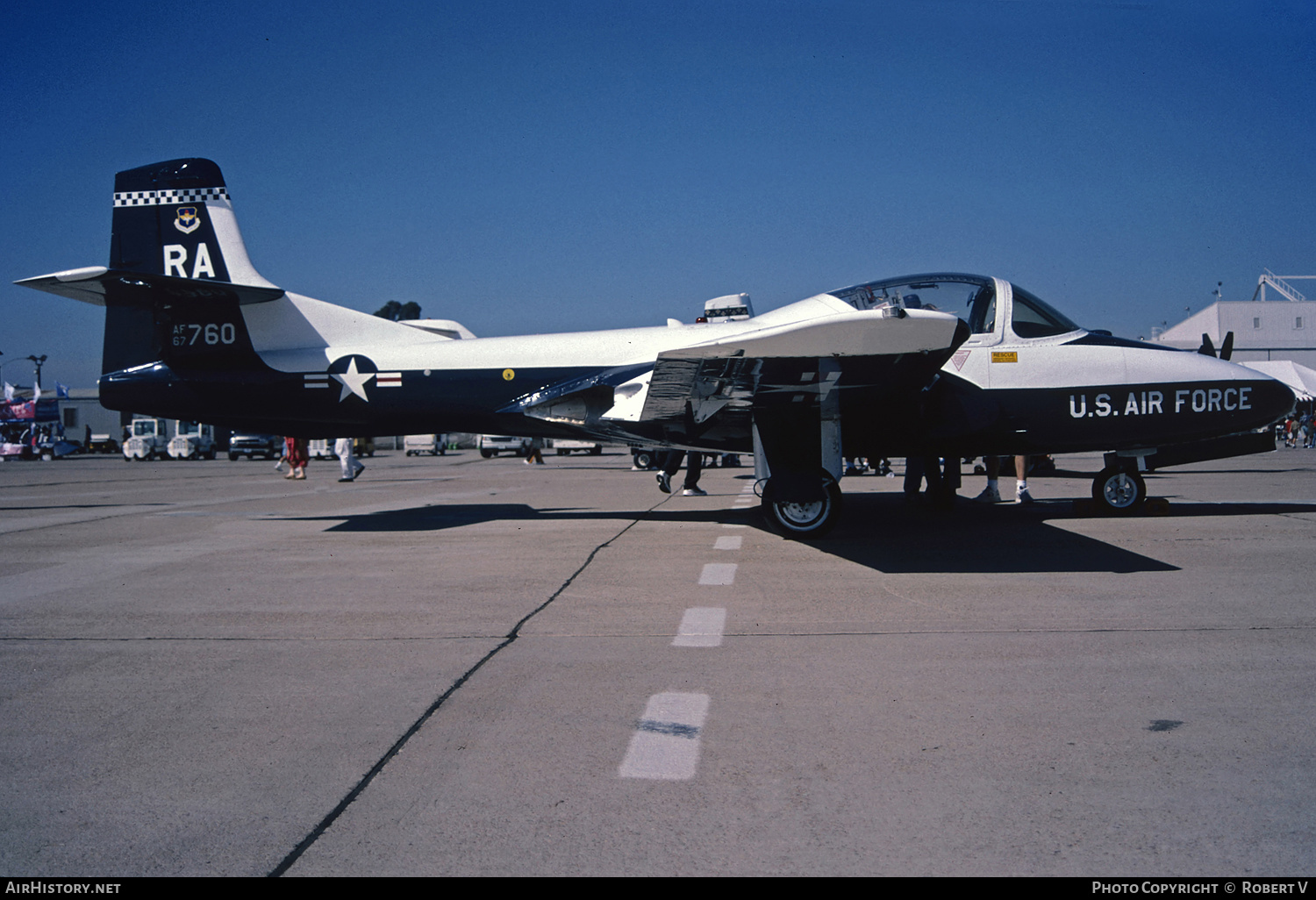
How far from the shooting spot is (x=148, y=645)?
4.79 meters

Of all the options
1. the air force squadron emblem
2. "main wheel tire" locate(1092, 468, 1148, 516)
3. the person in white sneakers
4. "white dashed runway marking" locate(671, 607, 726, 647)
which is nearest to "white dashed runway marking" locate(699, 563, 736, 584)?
"white dashed runway marking" locate(671, 607, 726, 647)

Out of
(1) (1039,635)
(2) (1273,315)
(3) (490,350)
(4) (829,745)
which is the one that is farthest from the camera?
(2) (1273,315)

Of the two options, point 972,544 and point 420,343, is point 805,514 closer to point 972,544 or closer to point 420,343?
point 972,544

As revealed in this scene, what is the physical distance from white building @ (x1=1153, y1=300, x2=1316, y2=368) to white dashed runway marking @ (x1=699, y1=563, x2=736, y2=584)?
75813 millimetres

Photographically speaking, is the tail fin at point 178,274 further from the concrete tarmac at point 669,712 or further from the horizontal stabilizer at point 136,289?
the concrete tarmac at point 669,712

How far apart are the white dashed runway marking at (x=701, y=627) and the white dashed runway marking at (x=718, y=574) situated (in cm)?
91

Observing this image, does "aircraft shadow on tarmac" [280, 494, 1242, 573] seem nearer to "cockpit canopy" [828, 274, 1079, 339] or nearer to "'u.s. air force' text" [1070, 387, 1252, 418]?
"'u.s. air force' text" [1070, 387, 1252, 418]

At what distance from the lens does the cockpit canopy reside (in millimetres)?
8898

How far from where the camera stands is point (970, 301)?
29.9 ft

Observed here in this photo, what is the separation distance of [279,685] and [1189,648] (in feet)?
15.0

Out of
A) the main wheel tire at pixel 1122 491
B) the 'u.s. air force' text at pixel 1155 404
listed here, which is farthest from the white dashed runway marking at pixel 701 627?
the main wheel tire at pixel 1122 491

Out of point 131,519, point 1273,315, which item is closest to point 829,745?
point 131,519

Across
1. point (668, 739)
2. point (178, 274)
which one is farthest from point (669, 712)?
point (178, 274)

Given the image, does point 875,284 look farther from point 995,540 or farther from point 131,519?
point 131,519
